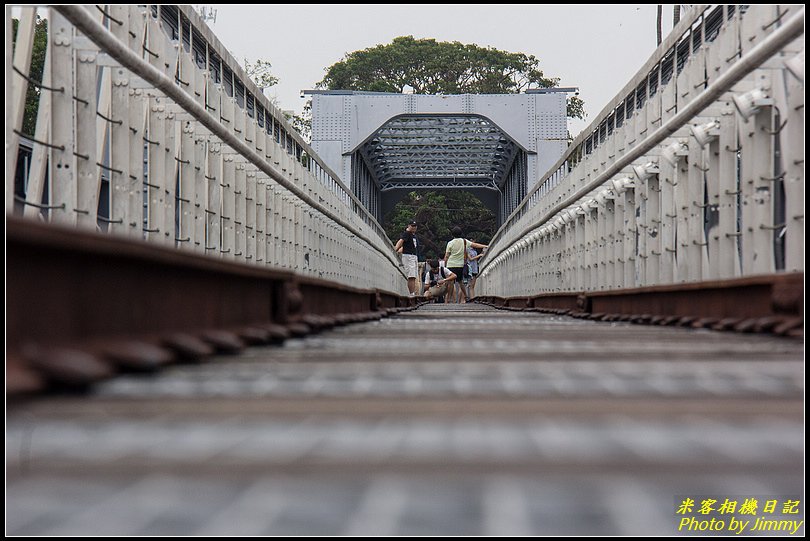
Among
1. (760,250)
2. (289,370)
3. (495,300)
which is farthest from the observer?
(495,300)

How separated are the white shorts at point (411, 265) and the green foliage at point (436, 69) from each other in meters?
22.4

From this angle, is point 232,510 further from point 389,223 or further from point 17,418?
point 389,223

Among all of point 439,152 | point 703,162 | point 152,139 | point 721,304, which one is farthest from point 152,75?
point 439,152

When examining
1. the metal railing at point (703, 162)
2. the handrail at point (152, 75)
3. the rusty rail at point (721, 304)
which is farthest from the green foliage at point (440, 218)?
the rusty rail at point (721, 304)

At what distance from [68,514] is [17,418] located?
2.56ft

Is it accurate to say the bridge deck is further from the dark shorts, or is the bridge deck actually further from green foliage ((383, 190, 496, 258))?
A: green foliage ((383, 190, 496, 258))

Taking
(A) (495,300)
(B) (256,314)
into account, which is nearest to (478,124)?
(A) (495,300)

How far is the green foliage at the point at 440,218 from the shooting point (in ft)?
222

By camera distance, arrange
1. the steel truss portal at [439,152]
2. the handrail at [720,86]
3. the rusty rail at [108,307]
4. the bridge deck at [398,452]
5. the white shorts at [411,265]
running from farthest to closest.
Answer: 1. the steel truss portal at [439,152]
2. the white shorts at [411,265]
3. the handrail at [720,86]
4. the rusty rail at [108,307]
5. the bridge deck at [398,452]

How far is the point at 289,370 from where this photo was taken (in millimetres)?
3395

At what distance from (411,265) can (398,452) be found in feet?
145

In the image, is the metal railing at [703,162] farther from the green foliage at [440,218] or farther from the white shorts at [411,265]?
the green foliage at [440,218]

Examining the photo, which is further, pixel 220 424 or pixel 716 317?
pixel 716 317

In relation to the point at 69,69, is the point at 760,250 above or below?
below
